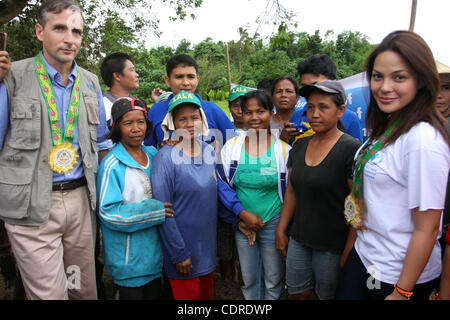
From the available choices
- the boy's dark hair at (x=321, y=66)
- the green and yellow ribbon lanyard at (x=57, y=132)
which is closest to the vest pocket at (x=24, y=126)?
the green and yellow ribbon lanyard at (x=57, y=132)

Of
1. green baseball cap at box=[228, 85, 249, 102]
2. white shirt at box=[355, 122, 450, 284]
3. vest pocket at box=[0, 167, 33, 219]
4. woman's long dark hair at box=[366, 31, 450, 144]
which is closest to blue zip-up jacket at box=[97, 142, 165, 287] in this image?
vest pocket at box=[0, 167, 33, 219]

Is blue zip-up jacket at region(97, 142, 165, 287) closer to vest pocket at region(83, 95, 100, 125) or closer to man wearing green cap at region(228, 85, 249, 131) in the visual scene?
vest pocket at region(83, 95, 100, 125)

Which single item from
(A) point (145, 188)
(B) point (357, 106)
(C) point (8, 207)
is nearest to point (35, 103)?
(C) point (8, 207)

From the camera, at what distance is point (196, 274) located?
2.37m

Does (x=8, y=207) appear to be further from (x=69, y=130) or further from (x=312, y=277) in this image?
(x=312, y=277)

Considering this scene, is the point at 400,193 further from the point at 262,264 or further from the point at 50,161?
the point at 50,161

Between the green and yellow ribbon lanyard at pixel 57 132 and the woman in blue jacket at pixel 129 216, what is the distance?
0.25 metres

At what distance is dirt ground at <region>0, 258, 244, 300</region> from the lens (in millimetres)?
3305

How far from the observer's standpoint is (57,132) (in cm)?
218

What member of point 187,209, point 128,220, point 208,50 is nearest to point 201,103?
point 187,209

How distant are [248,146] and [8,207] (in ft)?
5.93

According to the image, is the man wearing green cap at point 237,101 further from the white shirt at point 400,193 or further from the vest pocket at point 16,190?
the vest pocket at point 16,190

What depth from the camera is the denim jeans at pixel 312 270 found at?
6.97 feet

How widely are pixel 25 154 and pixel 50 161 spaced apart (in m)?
0.16
